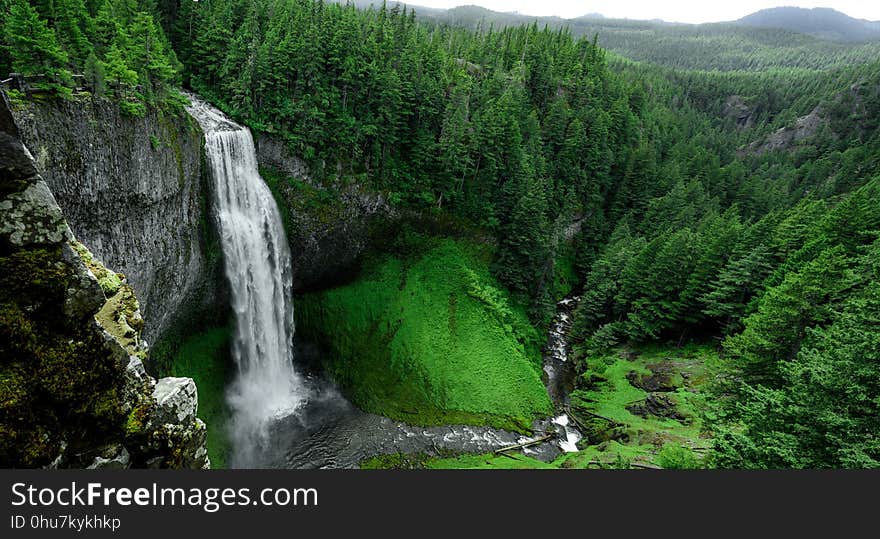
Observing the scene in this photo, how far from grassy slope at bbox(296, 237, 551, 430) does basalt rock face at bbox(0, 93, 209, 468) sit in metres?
28.2

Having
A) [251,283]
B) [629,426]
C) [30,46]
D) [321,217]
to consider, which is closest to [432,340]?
[321,217]

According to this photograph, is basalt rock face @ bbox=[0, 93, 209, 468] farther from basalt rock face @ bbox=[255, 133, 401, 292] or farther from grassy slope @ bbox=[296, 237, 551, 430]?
basalt rock face @ bbox=[255, 133, 401, 292]

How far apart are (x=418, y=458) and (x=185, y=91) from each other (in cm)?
3780

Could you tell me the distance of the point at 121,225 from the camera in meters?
24.0

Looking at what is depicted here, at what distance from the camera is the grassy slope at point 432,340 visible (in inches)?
1428

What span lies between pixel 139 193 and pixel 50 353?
2138 cm

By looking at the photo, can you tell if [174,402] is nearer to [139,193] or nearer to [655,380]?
[139,193]

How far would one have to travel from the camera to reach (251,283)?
34.8m

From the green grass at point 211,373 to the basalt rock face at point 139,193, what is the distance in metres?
2.65

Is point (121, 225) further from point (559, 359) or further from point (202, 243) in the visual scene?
point (559, 359)

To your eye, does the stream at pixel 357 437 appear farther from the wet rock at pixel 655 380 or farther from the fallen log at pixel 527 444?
the wet rock at pixel 655 380

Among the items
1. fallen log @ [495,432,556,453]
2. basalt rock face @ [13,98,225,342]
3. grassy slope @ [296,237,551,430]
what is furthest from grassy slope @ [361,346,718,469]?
basalt rock face @ [13,98,225,342]

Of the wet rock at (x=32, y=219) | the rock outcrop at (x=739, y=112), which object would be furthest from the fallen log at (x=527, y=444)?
the rock outcrop at (x=739, y=112)

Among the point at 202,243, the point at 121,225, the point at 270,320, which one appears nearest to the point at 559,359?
the point at 270,320
